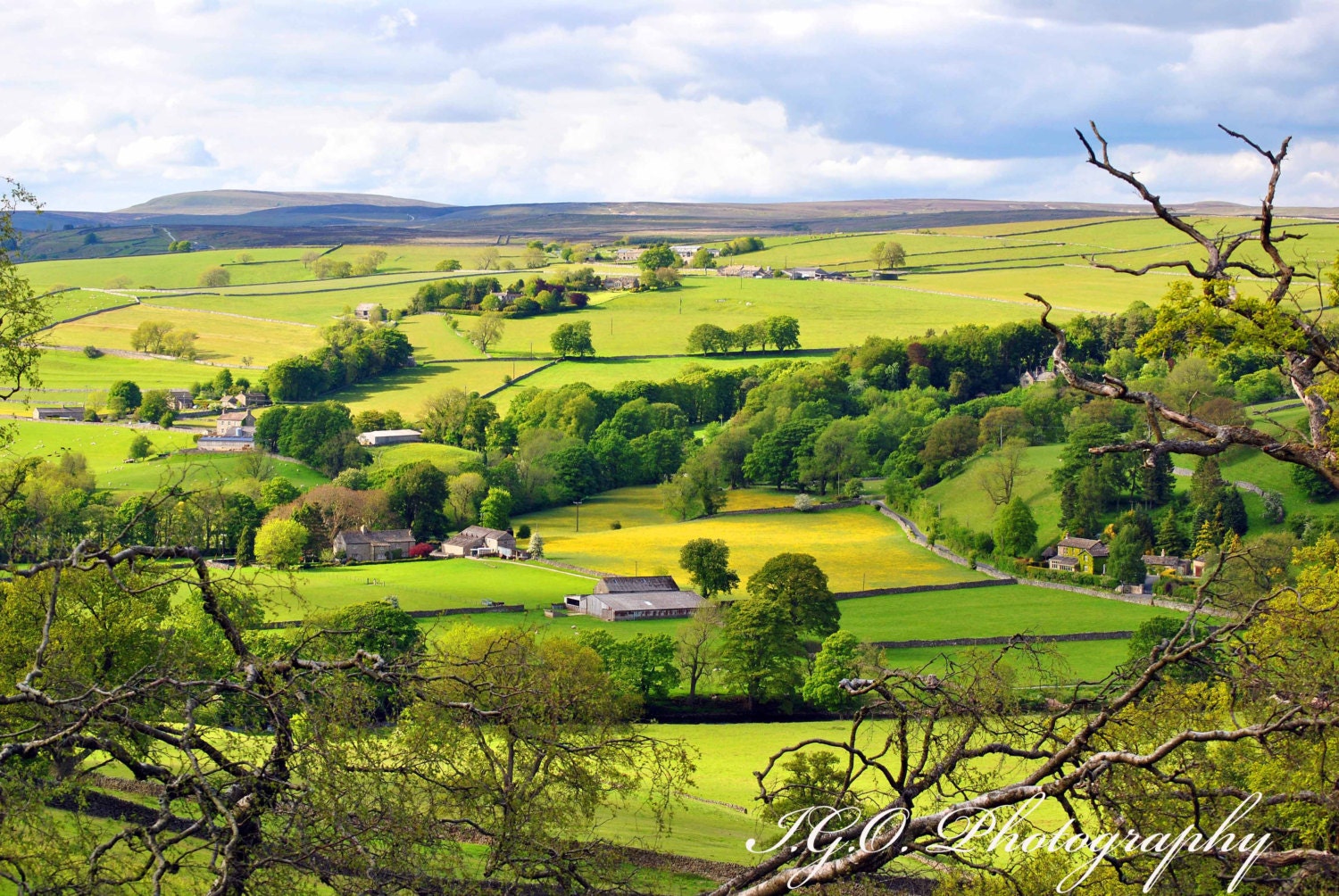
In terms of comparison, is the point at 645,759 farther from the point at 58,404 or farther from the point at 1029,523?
the point at 58,404

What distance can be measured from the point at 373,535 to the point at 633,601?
2397 centimetres

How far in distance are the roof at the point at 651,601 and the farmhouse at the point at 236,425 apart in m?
54.4

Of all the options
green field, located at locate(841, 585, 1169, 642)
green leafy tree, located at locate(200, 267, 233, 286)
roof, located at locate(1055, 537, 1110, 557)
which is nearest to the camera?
green field, located at locate(841, 585, 1169, 642)

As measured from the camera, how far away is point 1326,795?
6.60m

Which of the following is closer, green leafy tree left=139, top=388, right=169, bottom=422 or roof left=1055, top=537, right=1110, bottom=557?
roof left=1055, top=537, right=1110, bottom=557

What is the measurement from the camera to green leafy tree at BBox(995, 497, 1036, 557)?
2948 inches

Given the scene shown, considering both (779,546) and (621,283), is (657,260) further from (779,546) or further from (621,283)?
(779,546)

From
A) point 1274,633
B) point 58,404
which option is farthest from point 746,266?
point 1274,633

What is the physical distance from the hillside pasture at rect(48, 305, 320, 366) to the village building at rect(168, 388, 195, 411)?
14235mm

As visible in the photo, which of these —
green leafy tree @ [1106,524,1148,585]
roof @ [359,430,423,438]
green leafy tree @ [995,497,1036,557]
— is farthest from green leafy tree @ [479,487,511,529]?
green leafy tree @ [1106,524,1148,585]

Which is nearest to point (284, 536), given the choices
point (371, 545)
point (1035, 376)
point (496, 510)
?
point (371, 545)

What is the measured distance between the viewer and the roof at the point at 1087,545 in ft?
239

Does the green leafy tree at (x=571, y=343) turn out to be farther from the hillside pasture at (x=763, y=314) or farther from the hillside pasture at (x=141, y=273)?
the hillside pasture at (x=141, y=273)

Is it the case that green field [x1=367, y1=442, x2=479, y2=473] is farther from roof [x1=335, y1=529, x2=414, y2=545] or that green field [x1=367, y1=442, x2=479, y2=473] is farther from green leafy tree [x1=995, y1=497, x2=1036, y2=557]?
green leafy tree [x1=995, y1=497, x2=1036, y2=557]
